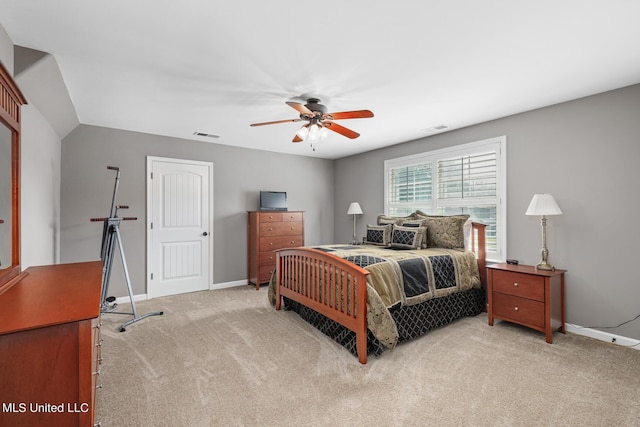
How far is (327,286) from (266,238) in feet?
7.34

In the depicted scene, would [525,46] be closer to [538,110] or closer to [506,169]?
[538,110]

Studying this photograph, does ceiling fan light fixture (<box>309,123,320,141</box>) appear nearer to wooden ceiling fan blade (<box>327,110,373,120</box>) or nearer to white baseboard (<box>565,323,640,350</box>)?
wooden ceiling fan blade (<box>327,110,373,120</box>)

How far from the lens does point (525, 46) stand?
6.90ft

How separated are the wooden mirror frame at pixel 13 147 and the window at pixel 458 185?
4325 mm

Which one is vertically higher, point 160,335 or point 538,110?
point 538,110

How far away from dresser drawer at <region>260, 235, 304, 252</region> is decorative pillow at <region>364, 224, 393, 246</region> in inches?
52.9

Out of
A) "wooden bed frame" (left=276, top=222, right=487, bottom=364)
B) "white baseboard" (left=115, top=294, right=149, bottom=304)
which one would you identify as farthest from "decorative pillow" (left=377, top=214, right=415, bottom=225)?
"white baseboard" (left=115, top=294, right=149, bottom=304)

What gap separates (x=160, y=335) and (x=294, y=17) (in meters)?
3.05

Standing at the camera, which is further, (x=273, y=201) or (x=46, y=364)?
(x=273, y=201)

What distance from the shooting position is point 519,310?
3.03 meters

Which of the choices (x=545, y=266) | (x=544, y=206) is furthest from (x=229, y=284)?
(x=544, y=206)

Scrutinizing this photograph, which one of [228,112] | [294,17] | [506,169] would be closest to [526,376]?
[506,169]

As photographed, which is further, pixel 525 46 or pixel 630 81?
pixel 630 81

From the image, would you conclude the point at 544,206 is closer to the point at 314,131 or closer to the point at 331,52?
the point at 314,131
